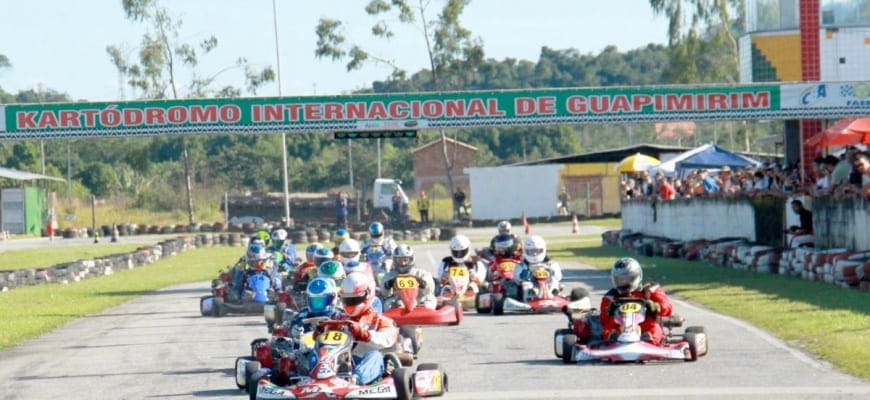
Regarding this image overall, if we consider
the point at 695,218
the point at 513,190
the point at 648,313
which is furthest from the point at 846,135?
the point at 513,190

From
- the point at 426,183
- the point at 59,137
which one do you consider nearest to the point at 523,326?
the point at 59,137

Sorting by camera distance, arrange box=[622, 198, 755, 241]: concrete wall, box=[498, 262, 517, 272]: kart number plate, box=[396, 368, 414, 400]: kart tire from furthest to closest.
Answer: box=[622, 198, 755, 241]: concrete wall, box=[498, 262, 517, 272]: kart number plate, box=[396, 368, 414, 400]: kart tire

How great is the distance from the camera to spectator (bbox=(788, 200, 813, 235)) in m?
25.3

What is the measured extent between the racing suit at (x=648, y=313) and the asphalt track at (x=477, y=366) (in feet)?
1.37

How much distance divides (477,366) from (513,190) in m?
50.8

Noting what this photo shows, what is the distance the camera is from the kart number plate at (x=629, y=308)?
13.3 meters

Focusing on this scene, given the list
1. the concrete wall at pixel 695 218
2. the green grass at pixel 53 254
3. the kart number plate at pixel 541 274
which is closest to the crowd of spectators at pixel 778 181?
the concrete wall at pixel 695 218

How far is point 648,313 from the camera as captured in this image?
13328mm

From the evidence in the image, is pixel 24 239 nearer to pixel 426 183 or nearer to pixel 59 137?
pixel 59 137

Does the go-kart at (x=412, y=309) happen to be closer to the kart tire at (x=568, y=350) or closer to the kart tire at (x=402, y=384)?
the kart tire at (x=568, y=350)

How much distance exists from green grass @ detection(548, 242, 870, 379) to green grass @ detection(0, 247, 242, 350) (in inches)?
294

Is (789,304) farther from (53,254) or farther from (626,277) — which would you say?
(53,254)

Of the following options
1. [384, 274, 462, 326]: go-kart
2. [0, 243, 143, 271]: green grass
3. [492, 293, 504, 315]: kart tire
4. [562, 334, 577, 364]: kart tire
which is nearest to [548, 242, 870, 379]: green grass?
[562, 334, 577, 364]: kart tire

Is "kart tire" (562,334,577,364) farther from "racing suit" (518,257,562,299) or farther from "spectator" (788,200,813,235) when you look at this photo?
"spectator" (788,200,813,235)
